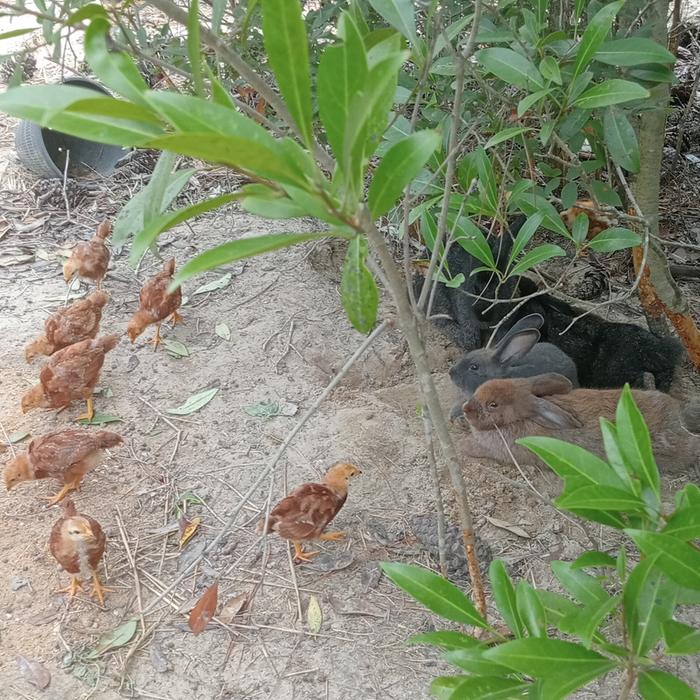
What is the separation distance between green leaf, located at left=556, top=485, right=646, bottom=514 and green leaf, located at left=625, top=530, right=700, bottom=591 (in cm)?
11

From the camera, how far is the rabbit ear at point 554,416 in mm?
4051

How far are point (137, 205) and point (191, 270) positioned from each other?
30.5 inches

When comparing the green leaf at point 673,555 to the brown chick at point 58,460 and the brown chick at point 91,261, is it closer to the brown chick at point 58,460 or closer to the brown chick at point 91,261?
the brown chick at point 58,460

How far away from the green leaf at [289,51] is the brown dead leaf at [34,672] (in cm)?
244

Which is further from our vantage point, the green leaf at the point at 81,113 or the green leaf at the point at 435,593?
the green leaf at the point at 435,593

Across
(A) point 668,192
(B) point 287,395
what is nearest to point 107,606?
(B) point 287,395

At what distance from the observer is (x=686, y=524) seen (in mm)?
1654

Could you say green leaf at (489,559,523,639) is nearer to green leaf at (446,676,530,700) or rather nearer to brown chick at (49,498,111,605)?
green leaf at (446,676,530,700)

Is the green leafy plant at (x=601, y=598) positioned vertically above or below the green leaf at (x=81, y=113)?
below

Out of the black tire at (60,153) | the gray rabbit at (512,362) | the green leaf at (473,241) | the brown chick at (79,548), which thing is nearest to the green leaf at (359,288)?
the green leaf at (473,241)

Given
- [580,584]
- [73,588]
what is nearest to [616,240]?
[580,584]

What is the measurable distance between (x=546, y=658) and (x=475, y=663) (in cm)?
24

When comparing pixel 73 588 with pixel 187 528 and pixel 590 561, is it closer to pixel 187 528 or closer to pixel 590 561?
pixel 187 528

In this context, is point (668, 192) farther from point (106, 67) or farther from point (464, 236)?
point (106, 67)
